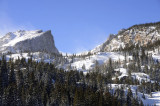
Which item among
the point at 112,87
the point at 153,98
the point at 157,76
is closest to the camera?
the point at 153,98

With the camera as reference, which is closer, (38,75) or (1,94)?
(1,94)

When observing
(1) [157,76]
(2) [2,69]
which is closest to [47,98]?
(2) [2,69]

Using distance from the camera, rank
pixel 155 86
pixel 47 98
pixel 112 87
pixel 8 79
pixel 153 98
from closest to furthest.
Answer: pixel 47 98
pixel 8 79
pixel 153 98
pixel 112 87
pixel 155 86

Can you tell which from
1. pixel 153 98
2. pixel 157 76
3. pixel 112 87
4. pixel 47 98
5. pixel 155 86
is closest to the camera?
pixel 47 98

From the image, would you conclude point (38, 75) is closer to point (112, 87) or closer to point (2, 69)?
point (2, 69)

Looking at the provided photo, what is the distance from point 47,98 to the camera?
304ft

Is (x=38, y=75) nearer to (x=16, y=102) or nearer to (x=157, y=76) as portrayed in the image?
(x=16, y=102)

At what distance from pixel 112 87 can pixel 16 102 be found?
7840 centimetres

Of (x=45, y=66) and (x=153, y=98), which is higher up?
(x=45, y=66)

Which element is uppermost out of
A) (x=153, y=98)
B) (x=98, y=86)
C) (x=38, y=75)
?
(x=38, y=75)

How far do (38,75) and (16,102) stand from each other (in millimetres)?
43199

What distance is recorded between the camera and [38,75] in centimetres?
12606

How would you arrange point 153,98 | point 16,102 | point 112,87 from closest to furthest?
point 16,102 → point 153,98 → point 112,87

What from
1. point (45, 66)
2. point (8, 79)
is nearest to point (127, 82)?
point (45, 66)
